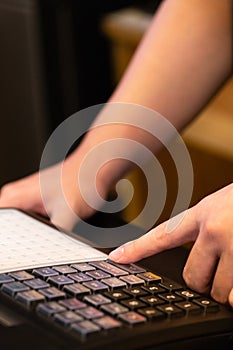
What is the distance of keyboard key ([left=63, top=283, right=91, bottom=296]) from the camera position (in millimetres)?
659

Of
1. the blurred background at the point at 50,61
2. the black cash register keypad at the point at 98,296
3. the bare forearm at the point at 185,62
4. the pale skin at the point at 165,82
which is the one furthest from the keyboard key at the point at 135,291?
the blurred background at the point at 50,61

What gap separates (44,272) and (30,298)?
59 millimetres

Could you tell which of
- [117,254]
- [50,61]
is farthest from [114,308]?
[50,61]

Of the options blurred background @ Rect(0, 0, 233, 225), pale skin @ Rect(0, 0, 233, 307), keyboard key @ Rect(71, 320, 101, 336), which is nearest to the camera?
keyboard key @ Rect(71, 320, 101, 336)

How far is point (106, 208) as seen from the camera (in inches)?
38.3

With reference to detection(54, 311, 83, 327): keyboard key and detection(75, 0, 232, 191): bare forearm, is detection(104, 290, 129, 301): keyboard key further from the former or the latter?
detection(75, 0, 232, 191): bare forearm

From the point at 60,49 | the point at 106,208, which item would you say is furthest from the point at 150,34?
the point at 60,49

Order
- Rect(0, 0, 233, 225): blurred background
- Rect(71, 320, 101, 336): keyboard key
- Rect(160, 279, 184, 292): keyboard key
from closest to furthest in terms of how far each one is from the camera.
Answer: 1. Rect(71, 320, 101, 336): keyboard key
2. Rect(160, 279, 184, 292): keyboard key
3. Rect(0, 0, 233, 225): blurred background

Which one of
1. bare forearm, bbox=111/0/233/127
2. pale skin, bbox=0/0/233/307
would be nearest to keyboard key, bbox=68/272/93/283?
pale skin, bbox=0/0/233/307

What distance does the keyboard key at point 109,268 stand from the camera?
2.34 feet

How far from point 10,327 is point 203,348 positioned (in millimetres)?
131

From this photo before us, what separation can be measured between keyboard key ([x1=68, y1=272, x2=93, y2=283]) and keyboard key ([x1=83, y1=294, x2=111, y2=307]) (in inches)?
1.3

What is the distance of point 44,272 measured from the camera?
0.70 meters

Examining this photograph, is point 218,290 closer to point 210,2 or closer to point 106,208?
point 106,208
